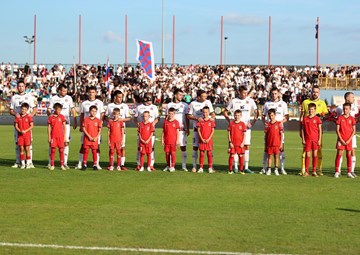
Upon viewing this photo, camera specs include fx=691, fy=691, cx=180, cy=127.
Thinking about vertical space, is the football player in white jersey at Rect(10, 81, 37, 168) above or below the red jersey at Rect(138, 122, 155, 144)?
above

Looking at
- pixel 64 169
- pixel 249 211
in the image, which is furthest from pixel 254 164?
pixel 249 211

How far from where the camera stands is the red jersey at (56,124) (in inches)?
654

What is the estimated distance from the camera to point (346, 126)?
1582cm

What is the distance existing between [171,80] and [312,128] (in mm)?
32861

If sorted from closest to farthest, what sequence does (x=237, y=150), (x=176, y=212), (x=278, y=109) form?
(x=176, y=212) < (x=237, y=150) < (x=278, y=109)

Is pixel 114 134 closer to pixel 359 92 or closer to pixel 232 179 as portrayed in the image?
pixel 232 179

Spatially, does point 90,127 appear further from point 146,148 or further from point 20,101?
point 20,101

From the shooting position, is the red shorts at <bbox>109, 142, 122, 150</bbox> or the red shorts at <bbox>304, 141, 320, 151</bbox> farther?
the red shorts at <bbox>109, 142, 122, 150</bbox>

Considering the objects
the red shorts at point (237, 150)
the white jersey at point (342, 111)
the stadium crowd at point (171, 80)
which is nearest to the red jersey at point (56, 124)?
the red shorts at point (237, 150)

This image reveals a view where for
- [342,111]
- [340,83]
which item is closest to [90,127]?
[342,111]

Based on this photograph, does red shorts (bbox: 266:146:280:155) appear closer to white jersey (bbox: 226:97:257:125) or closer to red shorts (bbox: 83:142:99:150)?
white jersey (bbox: 226:97:257:125)

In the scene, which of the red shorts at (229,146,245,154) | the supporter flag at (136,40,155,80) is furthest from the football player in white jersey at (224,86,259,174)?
the supporter flag at (136,40,155,80)

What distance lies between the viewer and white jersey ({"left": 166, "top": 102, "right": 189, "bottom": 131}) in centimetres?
1702

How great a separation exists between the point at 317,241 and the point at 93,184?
6.28 meters
